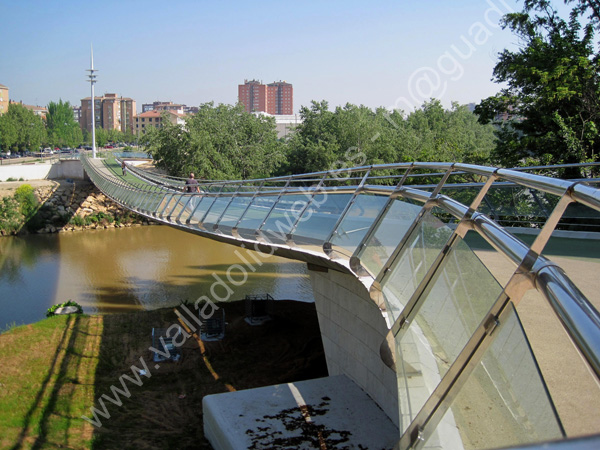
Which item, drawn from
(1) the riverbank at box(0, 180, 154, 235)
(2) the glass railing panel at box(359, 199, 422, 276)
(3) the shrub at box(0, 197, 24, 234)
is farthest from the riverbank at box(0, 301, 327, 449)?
(1) the riverbank at box(0, 180, 154, 235)

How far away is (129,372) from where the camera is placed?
13891 mm

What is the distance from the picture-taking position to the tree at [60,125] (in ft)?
319

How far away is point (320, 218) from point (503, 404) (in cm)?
697

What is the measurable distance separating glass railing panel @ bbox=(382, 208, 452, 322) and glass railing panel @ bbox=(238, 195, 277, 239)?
6633 millimetres

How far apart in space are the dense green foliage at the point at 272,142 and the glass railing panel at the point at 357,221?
28.9 metres

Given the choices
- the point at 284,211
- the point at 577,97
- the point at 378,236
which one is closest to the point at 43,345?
the point at 284,211

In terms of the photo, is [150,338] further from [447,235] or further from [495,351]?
[495,351]

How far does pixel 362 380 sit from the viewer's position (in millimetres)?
10016

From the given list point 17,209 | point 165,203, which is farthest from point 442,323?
point 17,209

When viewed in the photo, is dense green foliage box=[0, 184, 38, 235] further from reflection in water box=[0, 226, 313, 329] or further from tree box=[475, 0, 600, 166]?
tree box=[475, 0, 600, 166]

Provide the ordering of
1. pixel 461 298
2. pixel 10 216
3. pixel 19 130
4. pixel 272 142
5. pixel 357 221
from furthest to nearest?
pixel 19 130 → pixel 272 142 → pixel 10 216 → pixel 357 221 → pixel 461 298

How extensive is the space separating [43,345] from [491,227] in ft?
51.2

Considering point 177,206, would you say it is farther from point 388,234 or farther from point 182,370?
point 388,234

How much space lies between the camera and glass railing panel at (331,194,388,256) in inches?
262
